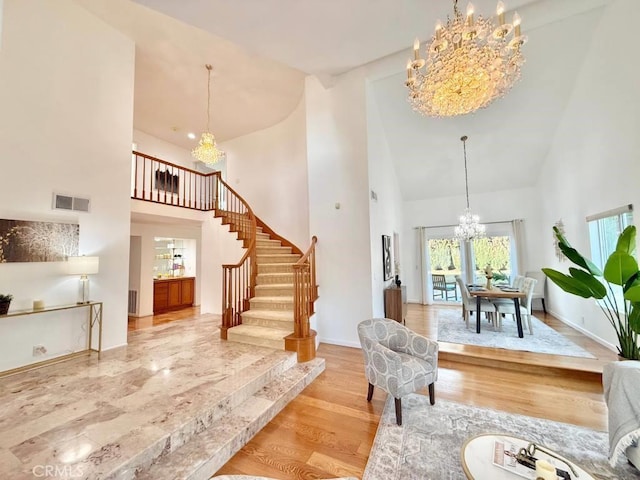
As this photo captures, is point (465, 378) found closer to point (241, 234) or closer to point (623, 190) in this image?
point (623, 190)

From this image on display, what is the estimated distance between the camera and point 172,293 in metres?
7.14

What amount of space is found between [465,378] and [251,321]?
3.20 metres

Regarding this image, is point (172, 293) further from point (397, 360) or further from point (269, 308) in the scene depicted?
point (397, 360)

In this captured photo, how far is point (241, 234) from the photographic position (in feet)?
19.6

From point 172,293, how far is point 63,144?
179 inches

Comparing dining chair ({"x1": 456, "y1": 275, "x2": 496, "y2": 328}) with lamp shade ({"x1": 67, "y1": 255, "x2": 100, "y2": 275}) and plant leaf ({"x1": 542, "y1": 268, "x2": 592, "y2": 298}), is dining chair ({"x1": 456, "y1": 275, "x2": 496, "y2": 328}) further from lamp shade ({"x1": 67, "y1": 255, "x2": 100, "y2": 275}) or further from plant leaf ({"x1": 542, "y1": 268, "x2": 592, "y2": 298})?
lamp shade ({"x1": 67, "y1": 255, "x2": 100, "y2": 275})

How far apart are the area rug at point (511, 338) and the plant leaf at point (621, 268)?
190cm

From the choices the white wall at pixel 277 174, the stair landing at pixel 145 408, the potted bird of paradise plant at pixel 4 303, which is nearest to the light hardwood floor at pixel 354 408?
the stair landing at pixel 145 408

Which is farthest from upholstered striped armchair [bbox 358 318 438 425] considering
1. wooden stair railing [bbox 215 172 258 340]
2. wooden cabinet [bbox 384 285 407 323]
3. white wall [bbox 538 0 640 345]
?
white wall [bbox 538 0 640 345]

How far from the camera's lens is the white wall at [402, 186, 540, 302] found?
22.5ft

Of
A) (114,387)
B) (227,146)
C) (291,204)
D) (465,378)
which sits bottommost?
(465,378)

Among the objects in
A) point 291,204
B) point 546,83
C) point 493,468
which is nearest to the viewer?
point 493,468

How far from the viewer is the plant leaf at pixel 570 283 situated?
9.05ft

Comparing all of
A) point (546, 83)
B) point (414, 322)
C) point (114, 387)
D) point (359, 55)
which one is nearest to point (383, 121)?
point (359, 55)
